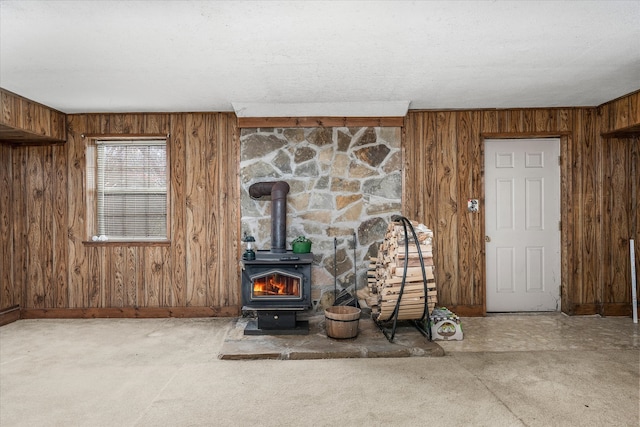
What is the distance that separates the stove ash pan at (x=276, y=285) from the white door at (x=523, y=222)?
2481mm

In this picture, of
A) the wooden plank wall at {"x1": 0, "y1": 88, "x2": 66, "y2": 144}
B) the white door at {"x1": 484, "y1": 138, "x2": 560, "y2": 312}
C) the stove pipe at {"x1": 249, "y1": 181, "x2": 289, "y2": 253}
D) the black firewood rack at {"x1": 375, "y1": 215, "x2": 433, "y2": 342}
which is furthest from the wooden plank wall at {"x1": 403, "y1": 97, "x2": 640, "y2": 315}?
the wooden plank wall at {"x1": 0, "y1": 88, "x2": 66, "y2": 144}

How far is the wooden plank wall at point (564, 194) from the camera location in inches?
201

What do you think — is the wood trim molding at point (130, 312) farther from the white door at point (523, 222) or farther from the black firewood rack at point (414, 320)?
the white door at point (523, 222)

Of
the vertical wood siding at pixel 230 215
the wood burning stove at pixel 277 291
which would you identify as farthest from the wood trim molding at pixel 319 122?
the wood burning stove at pixel 277 291

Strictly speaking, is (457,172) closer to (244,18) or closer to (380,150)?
(380,150)

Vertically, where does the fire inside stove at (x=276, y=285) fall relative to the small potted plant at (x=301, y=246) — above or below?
below

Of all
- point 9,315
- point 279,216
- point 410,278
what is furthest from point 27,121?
point 410,278

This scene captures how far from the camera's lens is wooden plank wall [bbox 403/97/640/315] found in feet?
16.8

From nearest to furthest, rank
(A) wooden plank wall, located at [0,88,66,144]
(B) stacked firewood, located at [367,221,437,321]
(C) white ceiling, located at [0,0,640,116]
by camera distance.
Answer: (C) white ceiling, located at [0,0,640,116] → (B) stacked firewood, located at [367,221,437,321] → (A) wooden plank wall, located at [0,88,66,144]

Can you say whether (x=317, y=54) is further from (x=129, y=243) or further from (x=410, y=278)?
(x=129, y=243)

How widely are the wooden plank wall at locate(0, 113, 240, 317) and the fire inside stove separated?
3.09 feet

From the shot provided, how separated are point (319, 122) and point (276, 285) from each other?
205 cm

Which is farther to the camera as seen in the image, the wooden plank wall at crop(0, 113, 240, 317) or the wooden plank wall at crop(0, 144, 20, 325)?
the wooden plank wall at crop(0, 113, 240, 317)

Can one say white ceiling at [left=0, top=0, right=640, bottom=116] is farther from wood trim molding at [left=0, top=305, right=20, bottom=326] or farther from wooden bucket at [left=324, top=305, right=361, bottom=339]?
wood trim molding at [left=0, top=305, right=20, bottom=326]
